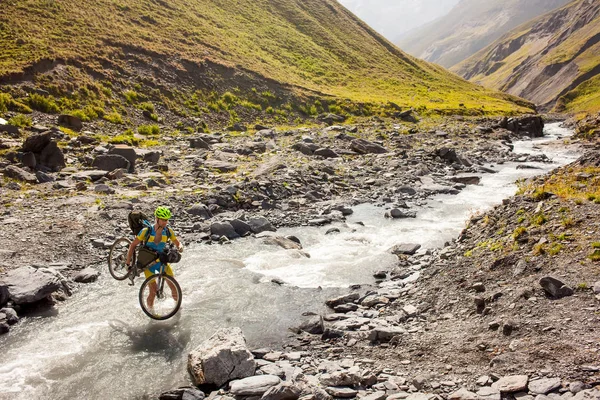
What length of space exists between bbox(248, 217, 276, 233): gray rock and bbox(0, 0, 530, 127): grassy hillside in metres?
25.6

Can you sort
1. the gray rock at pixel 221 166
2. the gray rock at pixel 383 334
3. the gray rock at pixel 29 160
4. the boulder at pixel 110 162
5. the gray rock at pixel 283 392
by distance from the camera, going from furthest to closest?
the gray rock at pixel 221 166 → the boulder at pixel 110 162 → the gray rock at pixel 29 160 → the gray rock at pixel 383 334 → the gray rock at pixel 283 392

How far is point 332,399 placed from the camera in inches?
316

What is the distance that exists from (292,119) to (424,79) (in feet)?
211

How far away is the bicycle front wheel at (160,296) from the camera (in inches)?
479

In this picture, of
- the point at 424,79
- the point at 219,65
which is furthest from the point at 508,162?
the point at 424,79

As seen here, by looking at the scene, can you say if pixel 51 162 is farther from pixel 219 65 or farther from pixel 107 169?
pixel 219 65

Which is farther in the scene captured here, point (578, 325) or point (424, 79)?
point (424, 79)

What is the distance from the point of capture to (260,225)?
803 inches

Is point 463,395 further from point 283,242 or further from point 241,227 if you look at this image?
point 241,227

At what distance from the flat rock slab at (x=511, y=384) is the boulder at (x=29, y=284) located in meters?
12.3

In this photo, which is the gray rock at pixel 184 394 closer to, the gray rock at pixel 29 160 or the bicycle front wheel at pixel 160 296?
the bicycle front wheel at pixel 160 296

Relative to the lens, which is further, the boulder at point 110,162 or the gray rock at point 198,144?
the gray rock at point 198,144

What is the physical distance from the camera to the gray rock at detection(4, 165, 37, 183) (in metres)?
22.3

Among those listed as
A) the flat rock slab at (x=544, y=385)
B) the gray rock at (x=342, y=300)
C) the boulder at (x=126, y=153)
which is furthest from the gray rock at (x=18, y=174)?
the flat rock slab at (x=544, y=385)
